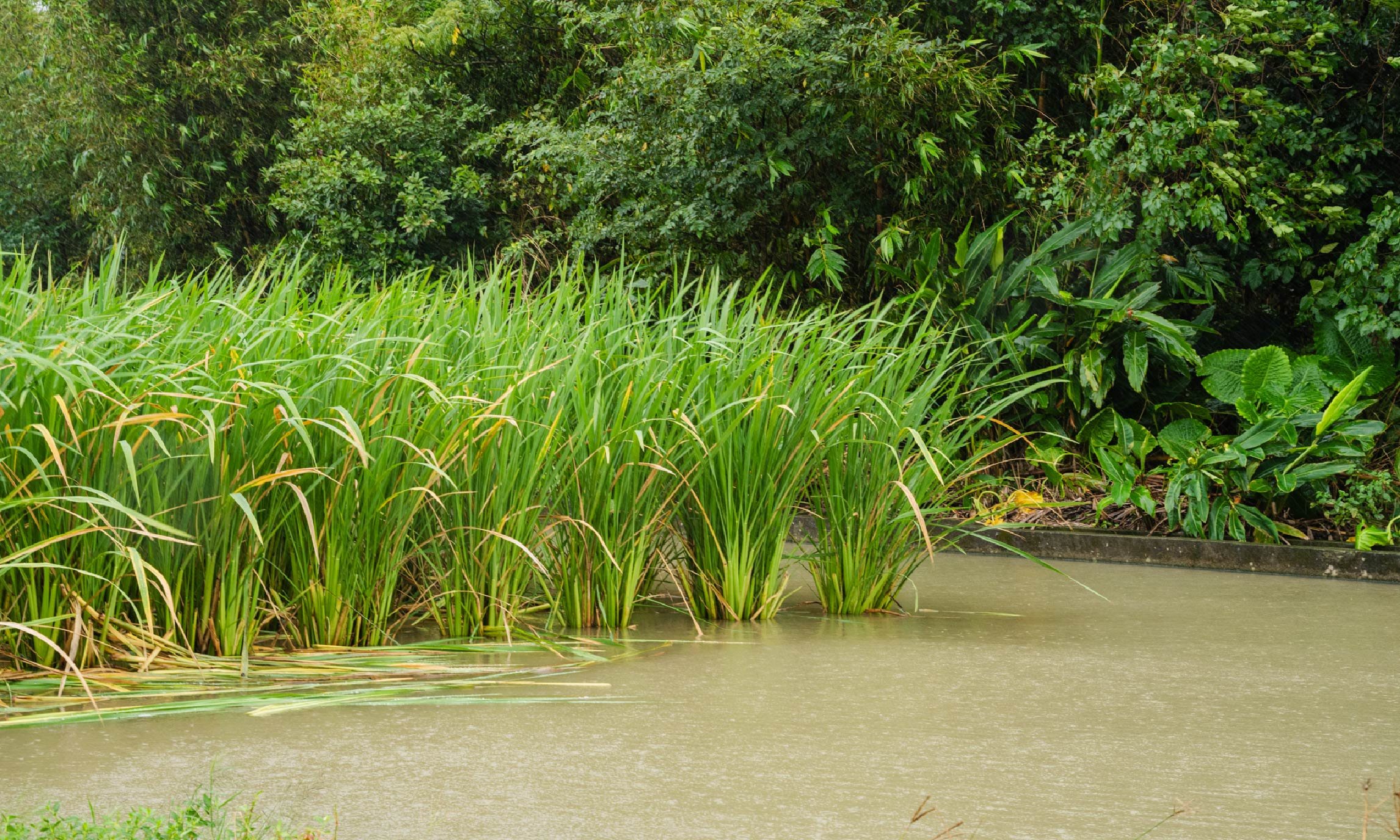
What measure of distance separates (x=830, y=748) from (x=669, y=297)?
6.80 m

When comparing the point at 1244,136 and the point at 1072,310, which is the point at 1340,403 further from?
the point at 1244,136

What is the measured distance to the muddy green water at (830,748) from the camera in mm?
2492

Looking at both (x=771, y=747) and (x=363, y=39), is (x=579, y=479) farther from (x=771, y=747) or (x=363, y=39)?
(x=363, y=39)

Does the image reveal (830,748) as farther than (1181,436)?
No

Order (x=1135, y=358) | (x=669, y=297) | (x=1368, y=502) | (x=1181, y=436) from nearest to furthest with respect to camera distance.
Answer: (x=1368, y=502) → (x=1181, y=436) → (x=1135, y=358) → (x=669, y=297)

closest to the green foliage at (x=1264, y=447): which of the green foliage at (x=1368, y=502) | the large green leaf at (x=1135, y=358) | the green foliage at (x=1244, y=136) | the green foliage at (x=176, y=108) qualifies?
the green foliage at (x=1368, y=502)

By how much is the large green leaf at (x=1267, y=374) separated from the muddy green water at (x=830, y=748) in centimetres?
339

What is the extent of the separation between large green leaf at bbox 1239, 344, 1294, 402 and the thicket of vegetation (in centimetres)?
2

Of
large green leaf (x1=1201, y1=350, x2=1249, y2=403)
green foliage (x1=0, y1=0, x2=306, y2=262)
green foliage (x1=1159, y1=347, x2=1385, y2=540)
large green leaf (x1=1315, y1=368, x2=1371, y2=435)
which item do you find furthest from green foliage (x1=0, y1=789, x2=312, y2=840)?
green foliage (x1=0, y1=0, x2=306, y2=262)

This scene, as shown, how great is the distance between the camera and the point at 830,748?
299 cm

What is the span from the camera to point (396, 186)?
12.0m

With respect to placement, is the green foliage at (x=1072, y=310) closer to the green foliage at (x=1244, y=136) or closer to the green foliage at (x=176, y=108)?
the green foliage at (x=1244, y=136)

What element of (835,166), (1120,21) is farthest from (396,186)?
(1120,21)

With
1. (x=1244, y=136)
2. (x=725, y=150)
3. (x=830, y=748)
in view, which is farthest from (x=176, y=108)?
(x=830, y=748)
